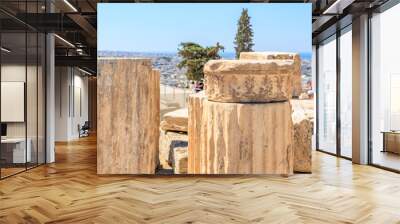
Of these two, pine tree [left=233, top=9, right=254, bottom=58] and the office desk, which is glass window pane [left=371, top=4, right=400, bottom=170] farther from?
the office desk

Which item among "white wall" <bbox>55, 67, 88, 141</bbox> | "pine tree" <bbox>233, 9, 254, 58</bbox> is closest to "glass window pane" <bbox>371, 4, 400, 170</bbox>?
"pine tree" <bbox>233, 9, 254, 58</bbox>

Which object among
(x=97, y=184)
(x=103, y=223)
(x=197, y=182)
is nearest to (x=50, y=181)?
(x=97, y=184)

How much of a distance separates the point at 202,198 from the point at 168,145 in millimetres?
1569

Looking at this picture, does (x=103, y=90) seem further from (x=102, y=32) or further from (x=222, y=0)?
(x=222, y=0)

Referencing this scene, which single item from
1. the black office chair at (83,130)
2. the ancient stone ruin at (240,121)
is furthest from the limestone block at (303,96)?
the black office chair at (83,130)

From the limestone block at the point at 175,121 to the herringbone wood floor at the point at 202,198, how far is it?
A: 76 cm

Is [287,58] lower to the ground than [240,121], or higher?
higher

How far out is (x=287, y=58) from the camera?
598 centimetres

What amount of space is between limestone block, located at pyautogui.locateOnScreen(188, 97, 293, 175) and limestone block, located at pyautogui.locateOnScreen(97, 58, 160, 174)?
0.64 metres

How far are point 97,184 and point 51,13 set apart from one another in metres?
3.48

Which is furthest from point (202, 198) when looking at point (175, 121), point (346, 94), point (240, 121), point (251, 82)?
point (346, 94)

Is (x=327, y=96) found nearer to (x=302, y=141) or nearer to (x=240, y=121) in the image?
(x=302, y=141)

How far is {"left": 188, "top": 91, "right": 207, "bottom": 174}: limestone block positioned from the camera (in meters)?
5.88

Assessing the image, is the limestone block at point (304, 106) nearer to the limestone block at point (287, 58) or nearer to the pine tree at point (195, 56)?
the limestone block at point (287, 58)
